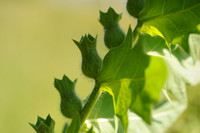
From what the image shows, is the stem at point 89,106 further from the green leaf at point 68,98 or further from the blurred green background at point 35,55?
the blurred green background at point 35,55

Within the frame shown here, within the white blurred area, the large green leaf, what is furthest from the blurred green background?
the large green leaf

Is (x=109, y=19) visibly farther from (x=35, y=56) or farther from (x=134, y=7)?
(x=35, y=56)

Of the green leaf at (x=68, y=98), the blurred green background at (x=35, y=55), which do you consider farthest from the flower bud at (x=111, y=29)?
the blurred green background at (x=35, y=55)

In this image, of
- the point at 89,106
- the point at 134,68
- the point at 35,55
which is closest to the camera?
the point at 134,68

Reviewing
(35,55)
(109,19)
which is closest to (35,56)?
(35,55)

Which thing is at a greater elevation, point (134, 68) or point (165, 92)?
point (134, 68)

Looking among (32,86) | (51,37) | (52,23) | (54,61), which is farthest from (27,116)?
(52,23)
